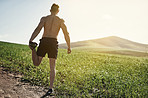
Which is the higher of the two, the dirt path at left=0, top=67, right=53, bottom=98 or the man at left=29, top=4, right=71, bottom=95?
the man at left=29, top=4, right=71, bottom=95

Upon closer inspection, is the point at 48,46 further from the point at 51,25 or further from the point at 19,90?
the point at 19,90

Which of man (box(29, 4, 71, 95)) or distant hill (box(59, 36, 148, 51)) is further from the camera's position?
distant hill (box(59, 36, 148, 51))

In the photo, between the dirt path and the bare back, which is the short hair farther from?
the dirt path

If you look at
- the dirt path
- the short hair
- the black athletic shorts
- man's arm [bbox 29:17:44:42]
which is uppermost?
the short hair

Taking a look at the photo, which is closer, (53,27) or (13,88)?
(53,27)

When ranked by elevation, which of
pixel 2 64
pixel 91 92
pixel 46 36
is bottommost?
pixel 91 92

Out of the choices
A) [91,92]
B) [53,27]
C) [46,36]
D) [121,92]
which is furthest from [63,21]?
[121,92]

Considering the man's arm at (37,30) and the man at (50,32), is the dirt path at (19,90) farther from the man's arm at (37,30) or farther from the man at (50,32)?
the man's arm at (37,30)

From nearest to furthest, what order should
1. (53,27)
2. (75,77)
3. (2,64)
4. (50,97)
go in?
(53,27)
(50,97)
(75,77)
(2,64)

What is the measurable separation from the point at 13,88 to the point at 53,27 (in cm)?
307

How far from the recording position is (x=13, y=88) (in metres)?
6.25

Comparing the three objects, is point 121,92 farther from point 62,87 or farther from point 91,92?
point 62,87

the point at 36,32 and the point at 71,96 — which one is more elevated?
the point at 36,32

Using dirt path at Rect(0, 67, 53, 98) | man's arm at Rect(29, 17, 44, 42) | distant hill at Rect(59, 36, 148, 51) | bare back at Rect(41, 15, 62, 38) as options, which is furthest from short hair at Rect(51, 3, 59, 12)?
distant hill at Rect(59, 36, 148, 51)
